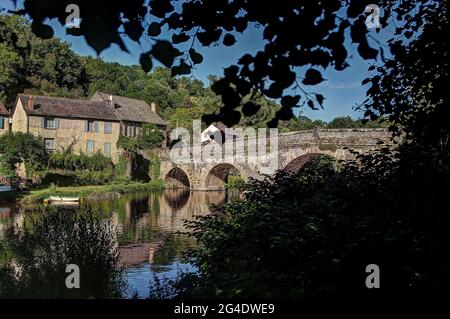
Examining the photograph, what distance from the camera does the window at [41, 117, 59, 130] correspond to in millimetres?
39900

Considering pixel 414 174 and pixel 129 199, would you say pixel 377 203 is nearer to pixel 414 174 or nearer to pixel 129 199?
pixel 414 174

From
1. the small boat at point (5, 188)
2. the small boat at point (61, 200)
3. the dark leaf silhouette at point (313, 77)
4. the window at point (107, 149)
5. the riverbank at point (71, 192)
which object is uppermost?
the window at point (107, 149)

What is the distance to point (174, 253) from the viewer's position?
1427 cm

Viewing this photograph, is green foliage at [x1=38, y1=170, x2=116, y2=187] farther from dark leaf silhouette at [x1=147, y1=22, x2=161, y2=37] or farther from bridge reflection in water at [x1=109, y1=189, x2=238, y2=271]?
dark leaf silhouette at [x1=147, y1=22, x2=161, y2=37]

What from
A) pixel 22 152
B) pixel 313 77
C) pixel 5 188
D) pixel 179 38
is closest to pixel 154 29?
pixel 179 38

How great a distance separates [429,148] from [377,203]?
1043 millimetres

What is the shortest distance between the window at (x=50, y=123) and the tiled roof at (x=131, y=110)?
6.17 metres

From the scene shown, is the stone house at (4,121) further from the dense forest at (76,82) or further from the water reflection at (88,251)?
the water reflection at (88,251)

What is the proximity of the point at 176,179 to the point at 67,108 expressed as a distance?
12114 millimetres

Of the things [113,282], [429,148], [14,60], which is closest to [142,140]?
[14,60]

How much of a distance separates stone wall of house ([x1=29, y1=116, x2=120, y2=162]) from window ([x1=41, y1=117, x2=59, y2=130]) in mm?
238

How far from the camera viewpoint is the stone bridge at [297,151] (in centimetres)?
2400

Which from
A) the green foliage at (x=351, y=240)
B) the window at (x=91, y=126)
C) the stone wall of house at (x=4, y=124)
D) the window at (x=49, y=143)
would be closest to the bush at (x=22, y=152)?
the window at (x=49, y=143)
